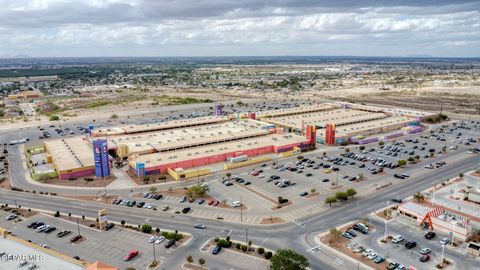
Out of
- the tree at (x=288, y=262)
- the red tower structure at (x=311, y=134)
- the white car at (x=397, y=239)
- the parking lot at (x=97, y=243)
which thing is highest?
the red tower structure at (x=311, y=134)

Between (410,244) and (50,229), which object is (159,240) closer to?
(50,229)

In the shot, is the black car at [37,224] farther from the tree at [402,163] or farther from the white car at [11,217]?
the tree at [402,163]

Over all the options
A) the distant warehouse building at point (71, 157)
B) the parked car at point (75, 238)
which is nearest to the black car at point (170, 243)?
the parked car at point (75, 238)

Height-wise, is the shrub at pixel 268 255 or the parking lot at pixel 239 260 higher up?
the shrub at pixel 268 255

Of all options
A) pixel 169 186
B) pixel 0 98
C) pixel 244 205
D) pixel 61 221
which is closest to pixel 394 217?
pixel 244 205

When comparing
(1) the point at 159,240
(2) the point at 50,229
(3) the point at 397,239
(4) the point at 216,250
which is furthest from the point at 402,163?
(2) the point at 50,229

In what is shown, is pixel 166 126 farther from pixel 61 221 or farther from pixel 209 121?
pixel 61 221
